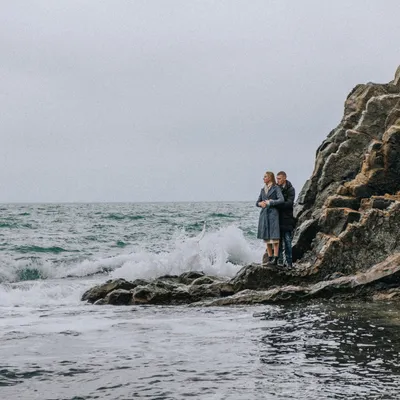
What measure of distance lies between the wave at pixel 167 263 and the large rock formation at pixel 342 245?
3951mm

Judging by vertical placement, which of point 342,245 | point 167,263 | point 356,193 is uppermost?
point 356,193

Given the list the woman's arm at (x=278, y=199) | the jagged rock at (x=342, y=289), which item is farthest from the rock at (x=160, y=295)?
the woman's arm at (x=278, y=199)

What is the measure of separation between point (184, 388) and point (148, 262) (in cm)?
1448

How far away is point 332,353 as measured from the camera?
7246mm

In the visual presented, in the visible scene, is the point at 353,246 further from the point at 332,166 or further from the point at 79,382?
the point at 79,382

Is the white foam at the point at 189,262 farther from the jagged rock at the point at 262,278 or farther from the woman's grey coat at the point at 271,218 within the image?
the jagged rock at the point at 262,278

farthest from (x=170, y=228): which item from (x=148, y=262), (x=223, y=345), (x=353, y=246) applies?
(x=223, y=345)

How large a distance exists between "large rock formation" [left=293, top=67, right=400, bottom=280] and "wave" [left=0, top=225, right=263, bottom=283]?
428cm

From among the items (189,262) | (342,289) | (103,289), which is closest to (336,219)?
(342,289)

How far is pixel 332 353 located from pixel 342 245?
21.3ft

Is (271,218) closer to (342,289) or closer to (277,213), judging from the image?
(277,213)

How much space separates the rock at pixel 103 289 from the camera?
1419 cm

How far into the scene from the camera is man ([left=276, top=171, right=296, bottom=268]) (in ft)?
47.0

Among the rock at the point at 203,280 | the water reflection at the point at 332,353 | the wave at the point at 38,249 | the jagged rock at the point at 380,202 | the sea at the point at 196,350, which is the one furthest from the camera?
the wave at the point at 38,249
